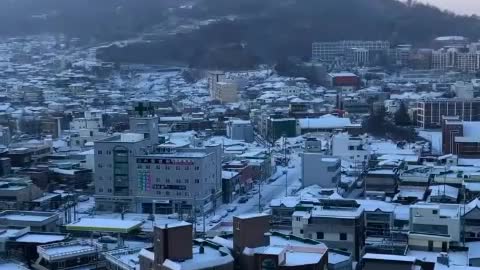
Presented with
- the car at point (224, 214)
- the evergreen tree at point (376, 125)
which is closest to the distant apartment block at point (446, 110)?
the evergreen tree at point (376, 125)

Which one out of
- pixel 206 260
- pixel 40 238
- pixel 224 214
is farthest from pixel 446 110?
pixel 206 260

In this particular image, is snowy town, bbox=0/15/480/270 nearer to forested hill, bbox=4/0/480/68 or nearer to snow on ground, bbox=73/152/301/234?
snow on ground, bbox=73/152/301/234

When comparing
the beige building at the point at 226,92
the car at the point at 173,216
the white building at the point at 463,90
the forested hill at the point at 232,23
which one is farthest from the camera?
the forested hill at the point at 232,23

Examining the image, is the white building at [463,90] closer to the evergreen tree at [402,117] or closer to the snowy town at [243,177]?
the snowy town at [243,177]

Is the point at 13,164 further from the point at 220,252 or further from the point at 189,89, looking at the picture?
the point at 189,89

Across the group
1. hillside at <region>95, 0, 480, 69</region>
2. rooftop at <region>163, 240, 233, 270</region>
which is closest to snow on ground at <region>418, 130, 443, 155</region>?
rooftop at <region>163, 240, 233, 270</region>
